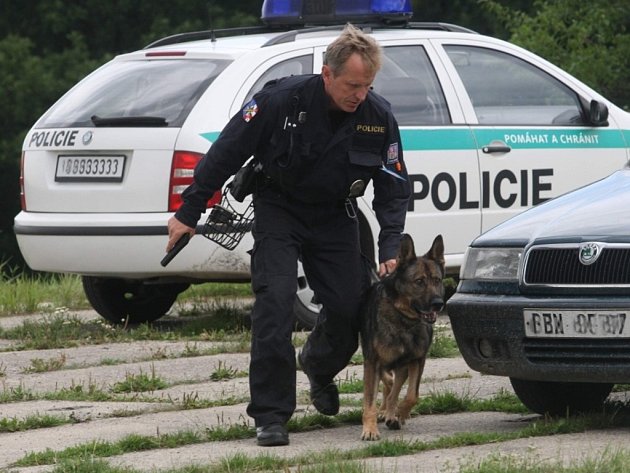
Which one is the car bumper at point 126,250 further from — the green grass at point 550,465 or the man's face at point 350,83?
the green grass at point 550,465

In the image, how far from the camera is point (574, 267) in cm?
607

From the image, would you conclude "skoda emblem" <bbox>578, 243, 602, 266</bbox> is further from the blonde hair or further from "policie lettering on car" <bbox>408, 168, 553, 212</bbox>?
"policie lettering on car" <bbox>408, 168, 553, 212</bbox>

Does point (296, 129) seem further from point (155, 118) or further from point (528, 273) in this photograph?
point (155, 118)

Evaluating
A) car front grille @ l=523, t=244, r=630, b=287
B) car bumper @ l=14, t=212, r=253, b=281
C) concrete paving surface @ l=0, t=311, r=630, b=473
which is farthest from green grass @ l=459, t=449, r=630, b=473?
car bumper @ l=14, t=212, r=253, b=281

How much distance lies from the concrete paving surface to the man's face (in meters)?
1.28

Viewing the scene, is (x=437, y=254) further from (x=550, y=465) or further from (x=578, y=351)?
(x=550, y=465)

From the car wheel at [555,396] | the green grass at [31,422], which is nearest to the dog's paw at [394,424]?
the car wheel at [555,396]

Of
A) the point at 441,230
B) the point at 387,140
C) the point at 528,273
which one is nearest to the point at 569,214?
the point at 528,273

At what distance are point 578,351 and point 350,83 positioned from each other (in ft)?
4.27

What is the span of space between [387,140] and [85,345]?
3229mm

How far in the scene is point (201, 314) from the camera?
10.4 metres

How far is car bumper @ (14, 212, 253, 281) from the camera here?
8828 millimetres

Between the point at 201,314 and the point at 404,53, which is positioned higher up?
the point at 404,53

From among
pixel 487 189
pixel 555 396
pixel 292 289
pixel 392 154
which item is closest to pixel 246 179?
pixel 292 289
